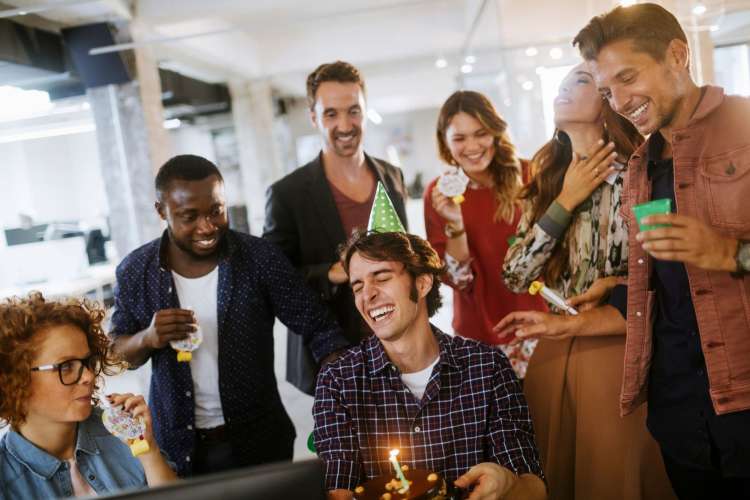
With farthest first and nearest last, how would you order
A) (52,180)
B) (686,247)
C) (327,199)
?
1. (52,180)
2. (327,199)
3. (686,247)

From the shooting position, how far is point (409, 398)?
1.81 meters

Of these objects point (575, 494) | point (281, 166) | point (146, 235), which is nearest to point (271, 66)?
point (281, 166)

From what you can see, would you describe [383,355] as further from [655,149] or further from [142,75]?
[142,75]

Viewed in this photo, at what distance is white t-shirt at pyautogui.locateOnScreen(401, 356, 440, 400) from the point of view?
1.86 meters

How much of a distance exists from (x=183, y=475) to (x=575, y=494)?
123 cm

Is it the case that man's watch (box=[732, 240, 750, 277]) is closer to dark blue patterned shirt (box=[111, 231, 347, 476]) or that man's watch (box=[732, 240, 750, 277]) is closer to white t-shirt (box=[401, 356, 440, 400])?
white t-shirt (box=[401, 356, 440, 400])

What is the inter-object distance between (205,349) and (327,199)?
2.73 feet

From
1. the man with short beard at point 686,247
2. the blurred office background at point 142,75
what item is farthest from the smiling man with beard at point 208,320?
the blurred office background at point 142,75

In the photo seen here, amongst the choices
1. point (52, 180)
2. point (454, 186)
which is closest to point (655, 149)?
point (454, 186)

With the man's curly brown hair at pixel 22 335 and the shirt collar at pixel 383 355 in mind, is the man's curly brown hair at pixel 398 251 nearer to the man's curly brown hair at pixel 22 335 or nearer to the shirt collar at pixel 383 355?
the shirt collar at pixel 383 355

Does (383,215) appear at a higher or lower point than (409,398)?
higher

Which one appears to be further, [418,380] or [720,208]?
[418,380]

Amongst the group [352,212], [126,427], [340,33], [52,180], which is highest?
[340,33]

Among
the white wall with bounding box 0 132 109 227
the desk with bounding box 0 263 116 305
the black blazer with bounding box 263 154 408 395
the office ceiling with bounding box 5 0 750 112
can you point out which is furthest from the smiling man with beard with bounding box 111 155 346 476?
the desk with bounding box 0 263 116 305
